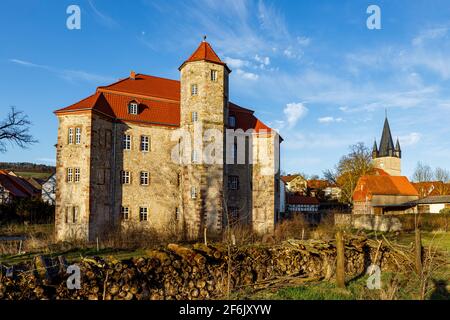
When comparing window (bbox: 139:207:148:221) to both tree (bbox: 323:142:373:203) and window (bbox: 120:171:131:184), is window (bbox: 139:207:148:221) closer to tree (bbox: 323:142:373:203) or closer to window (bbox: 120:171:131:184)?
window (bbox: 120:171:131:184)

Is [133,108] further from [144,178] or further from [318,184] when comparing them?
[318,184]

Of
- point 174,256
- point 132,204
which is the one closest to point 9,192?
point 132,204

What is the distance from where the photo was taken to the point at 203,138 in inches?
1121

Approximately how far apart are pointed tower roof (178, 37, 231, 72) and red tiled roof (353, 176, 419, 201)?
32.9m

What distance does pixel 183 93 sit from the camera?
98.0ft

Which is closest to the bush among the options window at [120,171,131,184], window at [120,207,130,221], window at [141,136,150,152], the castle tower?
window at [120,207,130,221]

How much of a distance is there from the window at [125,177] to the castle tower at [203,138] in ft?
14.0

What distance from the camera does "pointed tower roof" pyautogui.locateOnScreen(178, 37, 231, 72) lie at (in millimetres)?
28953

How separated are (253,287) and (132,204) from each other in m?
19.0

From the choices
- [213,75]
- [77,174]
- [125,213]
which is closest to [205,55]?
[213,75]

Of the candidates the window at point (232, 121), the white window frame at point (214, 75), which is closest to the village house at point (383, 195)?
the window at point (232, 121)

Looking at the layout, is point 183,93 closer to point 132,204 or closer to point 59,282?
point 132,204

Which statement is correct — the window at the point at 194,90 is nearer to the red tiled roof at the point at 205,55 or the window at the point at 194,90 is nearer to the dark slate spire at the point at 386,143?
the red tiled roof at the point at 205,55
